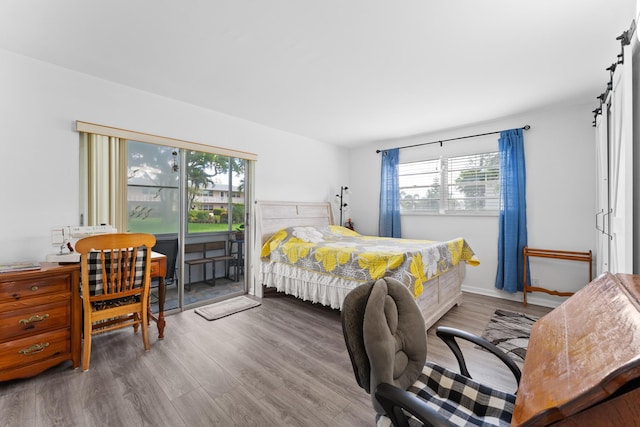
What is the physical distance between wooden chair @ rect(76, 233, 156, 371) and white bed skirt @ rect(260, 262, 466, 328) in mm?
1624

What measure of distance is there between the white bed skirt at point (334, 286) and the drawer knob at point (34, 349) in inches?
87.9

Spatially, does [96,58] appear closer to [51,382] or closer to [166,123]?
[166,123]

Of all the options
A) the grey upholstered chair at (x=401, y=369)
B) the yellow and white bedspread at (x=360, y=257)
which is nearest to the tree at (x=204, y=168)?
the yellow and white bedspread at (x=360, y=257)

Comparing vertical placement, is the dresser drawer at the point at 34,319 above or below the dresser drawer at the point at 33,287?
below

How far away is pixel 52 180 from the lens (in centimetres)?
250

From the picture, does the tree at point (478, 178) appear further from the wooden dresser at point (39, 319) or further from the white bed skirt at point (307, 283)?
the wooden dresser at point (39, 319)

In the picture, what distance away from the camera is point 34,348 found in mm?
2002

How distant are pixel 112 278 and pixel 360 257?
219 cm

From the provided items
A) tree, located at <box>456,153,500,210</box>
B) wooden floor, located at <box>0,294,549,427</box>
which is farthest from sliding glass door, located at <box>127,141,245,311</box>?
tree, located at <box>456,153,500,210</box>

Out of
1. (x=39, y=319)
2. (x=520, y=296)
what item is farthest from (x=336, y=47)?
(x=520, y=296)

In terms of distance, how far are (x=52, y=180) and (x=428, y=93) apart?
3.83m

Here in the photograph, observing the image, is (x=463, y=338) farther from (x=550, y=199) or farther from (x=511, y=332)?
(x=550, y=199)

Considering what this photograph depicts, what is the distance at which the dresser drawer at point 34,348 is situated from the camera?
190 centimetres

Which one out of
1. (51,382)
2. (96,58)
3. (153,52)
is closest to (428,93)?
(153,52)
